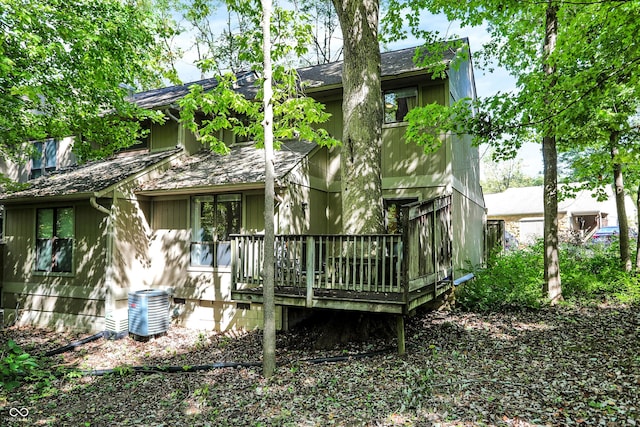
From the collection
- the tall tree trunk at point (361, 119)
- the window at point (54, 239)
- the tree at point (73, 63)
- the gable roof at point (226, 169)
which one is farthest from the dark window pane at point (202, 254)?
the tall tree trunk at point (361, 119)

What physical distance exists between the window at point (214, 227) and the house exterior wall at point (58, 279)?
2194 millimetres

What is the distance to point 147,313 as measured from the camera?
821cm

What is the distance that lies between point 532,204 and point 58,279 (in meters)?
26.7

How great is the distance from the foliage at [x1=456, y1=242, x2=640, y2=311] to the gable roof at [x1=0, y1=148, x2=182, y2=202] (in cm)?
872

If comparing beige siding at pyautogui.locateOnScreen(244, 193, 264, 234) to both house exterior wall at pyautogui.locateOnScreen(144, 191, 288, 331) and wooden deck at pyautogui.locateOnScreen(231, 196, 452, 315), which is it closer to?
house exterior wall at pyautogui.locateOnScreen(144, 191, 288, 331)

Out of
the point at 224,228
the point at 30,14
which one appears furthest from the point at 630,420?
the point at 30,14

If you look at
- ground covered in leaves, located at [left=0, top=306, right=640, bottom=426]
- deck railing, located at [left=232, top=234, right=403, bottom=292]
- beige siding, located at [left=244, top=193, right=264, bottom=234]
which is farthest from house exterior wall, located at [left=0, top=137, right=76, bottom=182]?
deck railing, located at [left=232, top=234, right=403, bottom=292]

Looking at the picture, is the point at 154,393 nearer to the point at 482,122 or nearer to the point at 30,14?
the point at 30,14

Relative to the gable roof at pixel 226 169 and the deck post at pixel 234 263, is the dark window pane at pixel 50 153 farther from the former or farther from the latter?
the deck post at pixel 234 263

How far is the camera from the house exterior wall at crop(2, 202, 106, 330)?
29.6 ft

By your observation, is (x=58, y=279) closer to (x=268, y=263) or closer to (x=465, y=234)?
(x=268, y=263)

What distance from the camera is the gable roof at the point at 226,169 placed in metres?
8.25

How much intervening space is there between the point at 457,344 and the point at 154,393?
15.7 ft

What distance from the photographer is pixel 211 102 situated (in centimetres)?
691
